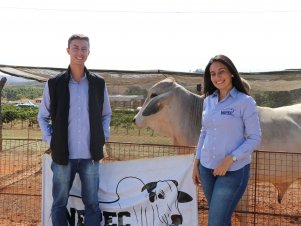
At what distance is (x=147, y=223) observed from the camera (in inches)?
191

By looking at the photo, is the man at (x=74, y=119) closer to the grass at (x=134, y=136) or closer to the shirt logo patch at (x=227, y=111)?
the shirt logo patch at (x=227, y=111)

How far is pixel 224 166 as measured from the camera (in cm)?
348

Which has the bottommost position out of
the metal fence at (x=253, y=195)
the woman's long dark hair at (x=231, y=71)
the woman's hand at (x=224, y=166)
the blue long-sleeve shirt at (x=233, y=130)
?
the metal fence at (x=253, y=195)

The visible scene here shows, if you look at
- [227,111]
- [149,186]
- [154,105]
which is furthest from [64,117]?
[154,105]

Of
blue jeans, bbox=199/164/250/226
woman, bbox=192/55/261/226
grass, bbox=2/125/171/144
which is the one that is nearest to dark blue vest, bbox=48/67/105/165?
woman, bbox=192/55/261/226

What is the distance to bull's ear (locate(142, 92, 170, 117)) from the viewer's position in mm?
6242

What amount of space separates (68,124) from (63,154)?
0.92 feet

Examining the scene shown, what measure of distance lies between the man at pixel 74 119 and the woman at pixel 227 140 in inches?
43.2

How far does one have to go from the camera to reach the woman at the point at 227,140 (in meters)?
3.49

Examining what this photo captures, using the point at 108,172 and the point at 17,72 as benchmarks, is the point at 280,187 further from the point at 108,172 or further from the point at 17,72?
the point at 17,72

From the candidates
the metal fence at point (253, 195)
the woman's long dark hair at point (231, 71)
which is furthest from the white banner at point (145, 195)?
the woman's long dark hair at point (231, 71)

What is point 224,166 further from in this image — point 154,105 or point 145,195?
point 154,105

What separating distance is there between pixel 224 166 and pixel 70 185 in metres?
1.65

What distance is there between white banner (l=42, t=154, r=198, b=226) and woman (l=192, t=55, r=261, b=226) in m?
1.14
